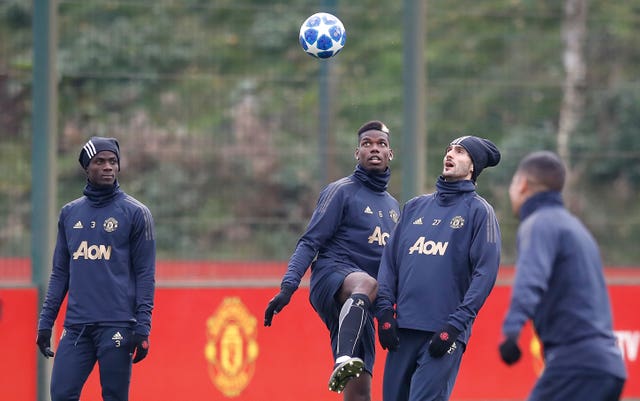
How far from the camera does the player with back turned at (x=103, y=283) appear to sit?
841 cm

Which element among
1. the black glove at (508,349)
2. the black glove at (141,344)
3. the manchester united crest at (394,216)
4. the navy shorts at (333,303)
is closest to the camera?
the black glove at (508,349)

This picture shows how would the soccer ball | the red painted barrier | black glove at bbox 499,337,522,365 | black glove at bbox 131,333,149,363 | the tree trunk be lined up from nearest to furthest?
black glove at bbox 499,337,522,365, black glove at bbox 131,333,149,363, the soccer ball, the red painted barrier, the tree trunk

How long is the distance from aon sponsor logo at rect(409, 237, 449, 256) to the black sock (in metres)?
0.54

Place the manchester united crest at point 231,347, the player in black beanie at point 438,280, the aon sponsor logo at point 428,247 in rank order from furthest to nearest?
the manchester united crest at point 231,347 < the aon sponsor logo at point 428,247 < the player in black beanie at point 438,280

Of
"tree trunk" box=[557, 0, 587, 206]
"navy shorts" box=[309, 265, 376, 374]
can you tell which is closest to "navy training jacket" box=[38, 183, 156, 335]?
"navy shorts" box=[309, 265, 376, 374]

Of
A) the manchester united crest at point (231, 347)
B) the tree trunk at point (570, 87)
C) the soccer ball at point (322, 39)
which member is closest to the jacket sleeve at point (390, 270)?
the soccer ball at point (322, 39)

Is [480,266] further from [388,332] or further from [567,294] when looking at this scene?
[567,294]

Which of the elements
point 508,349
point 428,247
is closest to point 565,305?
point 508,349

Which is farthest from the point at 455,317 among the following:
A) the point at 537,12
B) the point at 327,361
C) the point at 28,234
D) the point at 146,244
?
the point at 537,12

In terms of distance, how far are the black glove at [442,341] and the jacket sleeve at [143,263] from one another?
2024mm

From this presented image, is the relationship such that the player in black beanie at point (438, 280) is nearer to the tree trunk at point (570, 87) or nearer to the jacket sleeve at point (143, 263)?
the jacket sleeve at point (143, 263)

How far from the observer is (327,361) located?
1182 centimetres

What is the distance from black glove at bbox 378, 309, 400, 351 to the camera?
7.77 m

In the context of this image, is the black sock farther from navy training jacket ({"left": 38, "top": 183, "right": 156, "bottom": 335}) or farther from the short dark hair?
the short dark hair
